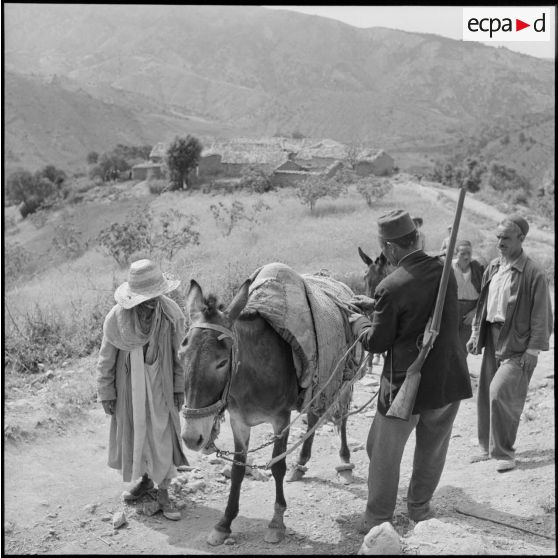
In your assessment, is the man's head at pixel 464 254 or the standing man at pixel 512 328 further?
the man's head at pixel 464 254

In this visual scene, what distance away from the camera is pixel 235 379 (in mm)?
4180

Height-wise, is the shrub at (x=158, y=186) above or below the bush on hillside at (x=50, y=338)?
above

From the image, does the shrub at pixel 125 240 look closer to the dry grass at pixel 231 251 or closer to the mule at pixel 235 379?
the dry grass at pixel 231 251

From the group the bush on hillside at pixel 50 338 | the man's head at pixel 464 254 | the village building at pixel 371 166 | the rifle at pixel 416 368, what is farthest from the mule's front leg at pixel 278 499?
the village building at pixel 371 166

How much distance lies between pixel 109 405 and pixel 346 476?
213 centimetres

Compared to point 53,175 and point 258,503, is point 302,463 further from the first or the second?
point 53,175

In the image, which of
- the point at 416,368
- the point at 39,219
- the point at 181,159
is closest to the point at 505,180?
the point at 181,159

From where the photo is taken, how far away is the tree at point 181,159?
54.9 m

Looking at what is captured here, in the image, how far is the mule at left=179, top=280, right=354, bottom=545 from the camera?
3.74 metres

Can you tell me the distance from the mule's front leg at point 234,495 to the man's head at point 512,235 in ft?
8.76

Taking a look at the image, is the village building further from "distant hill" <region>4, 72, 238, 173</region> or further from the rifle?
the rifle

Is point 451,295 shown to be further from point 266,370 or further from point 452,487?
point 452,487

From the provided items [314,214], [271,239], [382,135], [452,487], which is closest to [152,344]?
[452,487]

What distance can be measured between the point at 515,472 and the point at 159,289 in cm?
335
